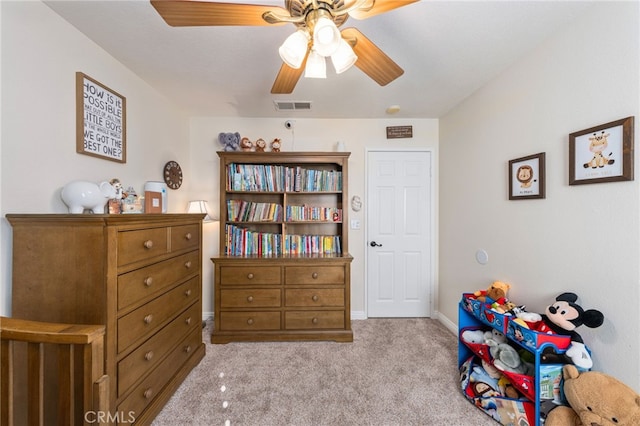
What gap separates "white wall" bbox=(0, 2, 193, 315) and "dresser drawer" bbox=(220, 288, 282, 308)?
1373mm

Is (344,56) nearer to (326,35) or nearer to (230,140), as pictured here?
(326,35)

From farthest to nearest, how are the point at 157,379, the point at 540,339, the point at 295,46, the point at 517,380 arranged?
the point at 157,379 < the point at 517,380 < the point at 540,339 < the point at 295,46

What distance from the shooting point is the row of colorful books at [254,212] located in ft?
8.82

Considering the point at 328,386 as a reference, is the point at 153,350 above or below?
above

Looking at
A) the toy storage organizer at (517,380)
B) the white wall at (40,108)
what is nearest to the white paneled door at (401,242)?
the toy storage organizer at (517,380)

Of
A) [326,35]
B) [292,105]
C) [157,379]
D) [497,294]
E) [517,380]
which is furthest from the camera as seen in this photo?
[292,105]

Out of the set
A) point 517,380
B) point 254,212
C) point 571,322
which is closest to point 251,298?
point 254,212

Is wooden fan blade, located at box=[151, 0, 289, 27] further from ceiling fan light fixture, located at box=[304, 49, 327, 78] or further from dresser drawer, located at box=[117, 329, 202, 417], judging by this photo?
dresser drawer, located at box=[117, 329, 202, 417]

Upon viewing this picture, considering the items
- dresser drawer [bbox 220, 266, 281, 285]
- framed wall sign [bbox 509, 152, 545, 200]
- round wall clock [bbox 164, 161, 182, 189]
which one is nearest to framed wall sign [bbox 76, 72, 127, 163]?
round wall clock [bbox 164, 161, 182, 189]

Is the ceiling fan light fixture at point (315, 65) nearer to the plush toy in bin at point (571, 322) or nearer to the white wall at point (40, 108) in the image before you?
the white wall at point (40, 108)

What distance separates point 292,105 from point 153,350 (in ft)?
7.67

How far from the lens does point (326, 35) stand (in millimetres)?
940

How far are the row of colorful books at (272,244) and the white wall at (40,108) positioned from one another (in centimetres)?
116

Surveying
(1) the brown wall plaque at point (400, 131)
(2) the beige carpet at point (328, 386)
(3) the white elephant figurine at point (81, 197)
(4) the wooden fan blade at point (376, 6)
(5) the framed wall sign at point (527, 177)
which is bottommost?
(2) the beige carpet at point (328, 386)
